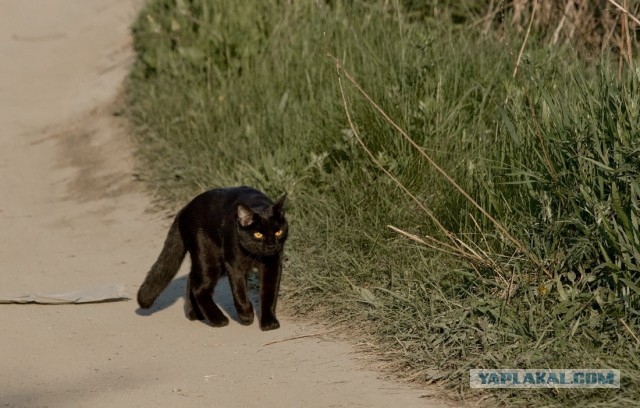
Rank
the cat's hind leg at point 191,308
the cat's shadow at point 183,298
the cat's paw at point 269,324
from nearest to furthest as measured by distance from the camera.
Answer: the cat's paw at point 269,324, the cat's hind leg at point 191,308, the cat's shadow at point 183,298

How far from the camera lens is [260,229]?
5949 millimetres

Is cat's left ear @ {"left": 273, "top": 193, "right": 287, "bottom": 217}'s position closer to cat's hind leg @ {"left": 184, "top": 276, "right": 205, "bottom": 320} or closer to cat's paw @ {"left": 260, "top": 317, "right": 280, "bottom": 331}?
cat's paw @ {"left": 260, "top": 317, "right": 280, "bottom": 331}

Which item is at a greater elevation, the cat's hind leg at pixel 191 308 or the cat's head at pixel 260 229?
the cat's head at pixel 260 229

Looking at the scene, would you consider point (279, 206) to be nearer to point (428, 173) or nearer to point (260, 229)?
point (260, 229)

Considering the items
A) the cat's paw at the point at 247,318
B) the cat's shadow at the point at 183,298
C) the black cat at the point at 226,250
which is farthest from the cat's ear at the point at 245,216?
the cat's shadow at the point at 183,298

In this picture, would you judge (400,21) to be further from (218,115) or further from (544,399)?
(544,399)

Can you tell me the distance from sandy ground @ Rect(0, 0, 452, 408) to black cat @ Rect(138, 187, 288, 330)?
148 millimetres

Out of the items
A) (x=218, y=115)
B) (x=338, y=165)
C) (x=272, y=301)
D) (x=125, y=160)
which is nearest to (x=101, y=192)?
(x=125, y=160)

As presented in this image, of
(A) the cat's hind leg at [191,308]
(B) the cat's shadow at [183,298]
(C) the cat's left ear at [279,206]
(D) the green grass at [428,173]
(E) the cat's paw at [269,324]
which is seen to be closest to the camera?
(D) the green grass at [428,173]

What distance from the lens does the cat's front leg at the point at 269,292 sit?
234 inches

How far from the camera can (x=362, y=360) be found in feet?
17.4

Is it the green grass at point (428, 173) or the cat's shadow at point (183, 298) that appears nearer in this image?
the green grass at point (428, 173)

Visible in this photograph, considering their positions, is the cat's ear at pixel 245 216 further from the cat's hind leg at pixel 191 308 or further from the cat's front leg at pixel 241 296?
the cat's hind leg at pixel 191 308

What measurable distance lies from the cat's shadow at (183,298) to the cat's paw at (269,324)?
0.35 metres
